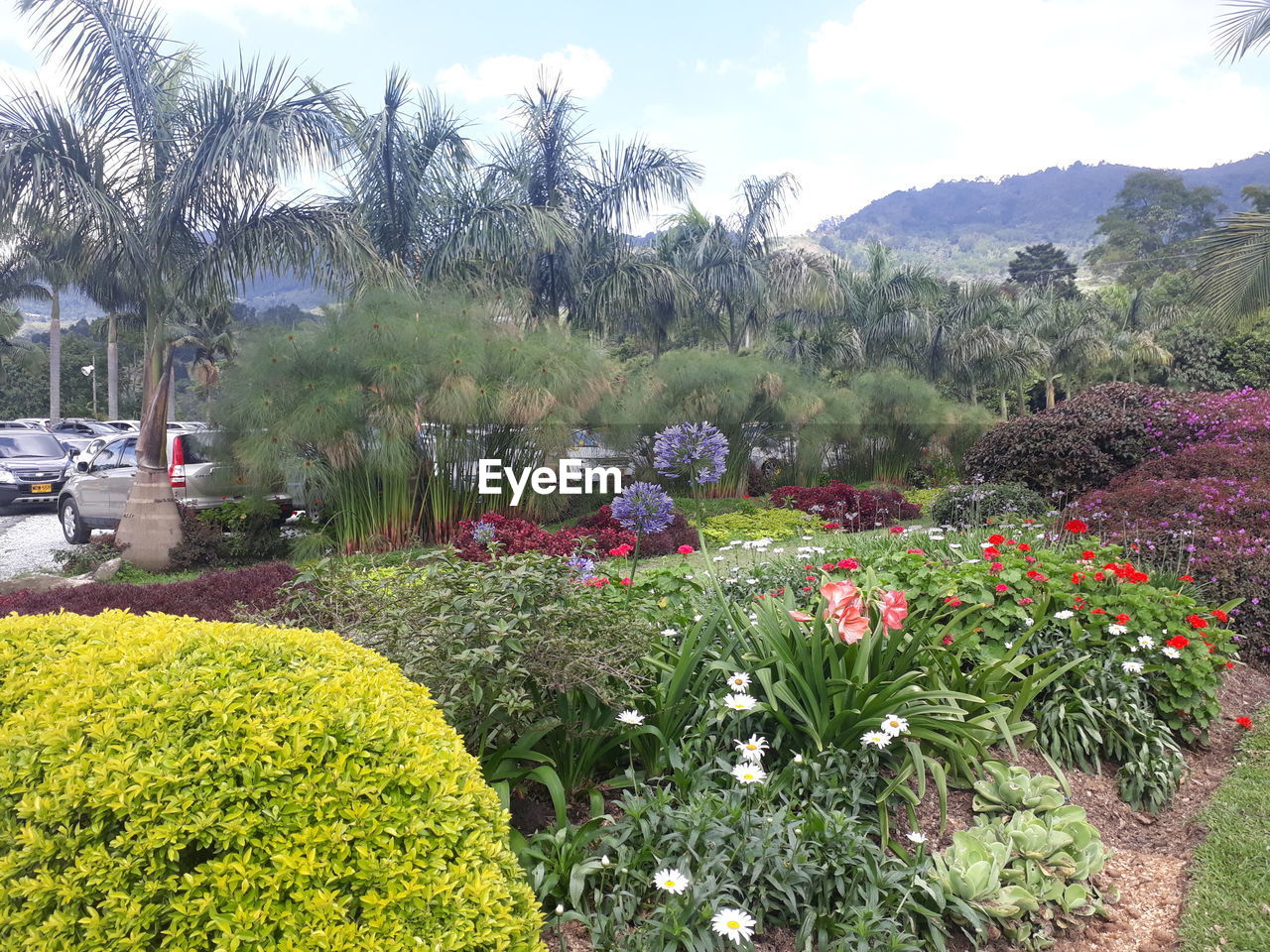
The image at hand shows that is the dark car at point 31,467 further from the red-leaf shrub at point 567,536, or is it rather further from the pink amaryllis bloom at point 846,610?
the pink amaryllis bloom at point 846,610

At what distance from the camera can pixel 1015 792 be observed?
2.58 metres

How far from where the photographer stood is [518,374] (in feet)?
28.0

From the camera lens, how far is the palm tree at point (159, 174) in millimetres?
7277

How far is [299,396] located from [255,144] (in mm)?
2369

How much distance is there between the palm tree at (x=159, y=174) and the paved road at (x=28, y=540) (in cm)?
118

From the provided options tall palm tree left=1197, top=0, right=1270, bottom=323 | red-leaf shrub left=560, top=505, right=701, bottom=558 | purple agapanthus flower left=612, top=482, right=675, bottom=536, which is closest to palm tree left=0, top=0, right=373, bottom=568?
red-leaf shrub left=560, top=505, right=701, bottom=558

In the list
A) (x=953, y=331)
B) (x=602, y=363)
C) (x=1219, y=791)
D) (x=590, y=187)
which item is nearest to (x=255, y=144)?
(x=602, y=363)

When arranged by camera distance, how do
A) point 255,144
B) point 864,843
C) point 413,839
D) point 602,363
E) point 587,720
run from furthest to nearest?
point 602,363 → point 255,144 → point 587,720 → point 864,843 → point 413,839

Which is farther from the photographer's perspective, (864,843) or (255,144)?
(255,144)

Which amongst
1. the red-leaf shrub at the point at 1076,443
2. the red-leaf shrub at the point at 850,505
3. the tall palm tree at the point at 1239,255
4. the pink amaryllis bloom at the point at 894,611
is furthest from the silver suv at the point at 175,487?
the tall palm tree at the point at 1239,255

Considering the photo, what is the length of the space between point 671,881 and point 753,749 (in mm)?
533

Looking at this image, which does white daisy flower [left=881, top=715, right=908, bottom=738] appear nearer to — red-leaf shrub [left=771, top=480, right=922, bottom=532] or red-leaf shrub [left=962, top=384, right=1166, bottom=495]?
red-leaf shrub [left=962, top=384, right=1166, bottom=495]

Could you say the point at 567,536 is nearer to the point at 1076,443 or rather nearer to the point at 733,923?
the point at 1076,443

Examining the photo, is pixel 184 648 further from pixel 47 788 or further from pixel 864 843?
pixel 864 843
